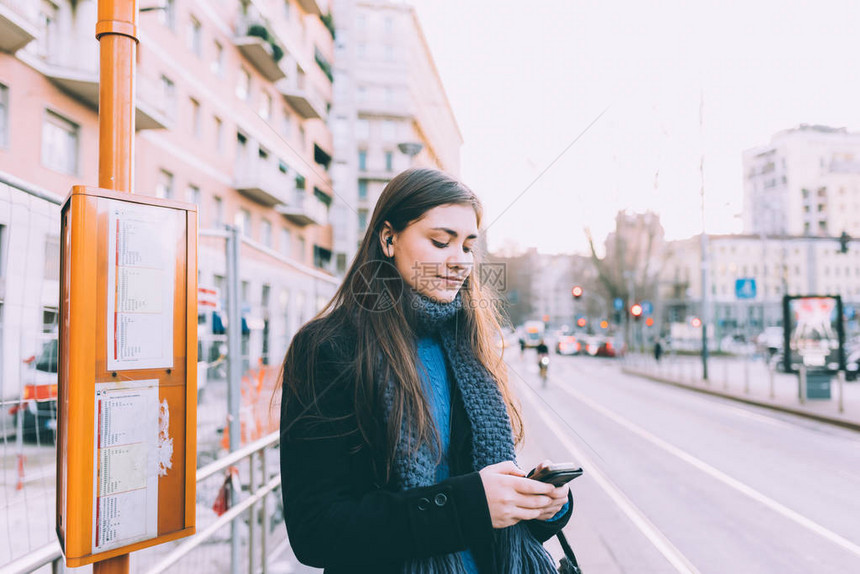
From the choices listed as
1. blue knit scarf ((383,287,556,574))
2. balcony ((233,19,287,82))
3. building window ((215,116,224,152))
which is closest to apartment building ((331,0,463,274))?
blue knit scarf ((383,287,556,574))

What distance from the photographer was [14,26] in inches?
330

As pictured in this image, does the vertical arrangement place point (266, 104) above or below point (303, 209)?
above

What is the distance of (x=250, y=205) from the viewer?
2300cm

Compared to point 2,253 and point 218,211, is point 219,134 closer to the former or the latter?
point 218,211

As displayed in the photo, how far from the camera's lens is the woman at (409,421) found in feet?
4.03

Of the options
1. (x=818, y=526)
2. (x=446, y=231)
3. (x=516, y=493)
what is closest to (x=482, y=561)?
(x=516, y=493)

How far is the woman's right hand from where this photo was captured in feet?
4.07

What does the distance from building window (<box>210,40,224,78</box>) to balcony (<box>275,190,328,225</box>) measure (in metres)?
6.05

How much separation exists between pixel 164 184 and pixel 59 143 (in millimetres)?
5483

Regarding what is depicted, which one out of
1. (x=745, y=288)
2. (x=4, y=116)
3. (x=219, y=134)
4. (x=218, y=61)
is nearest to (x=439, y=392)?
(x=4, y=116)

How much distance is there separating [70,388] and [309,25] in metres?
31.2

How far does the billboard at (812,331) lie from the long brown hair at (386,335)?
16.1 meters

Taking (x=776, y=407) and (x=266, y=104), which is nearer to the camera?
(x=776, y=407)

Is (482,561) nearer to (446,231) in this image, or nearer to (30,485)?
(446,231)
